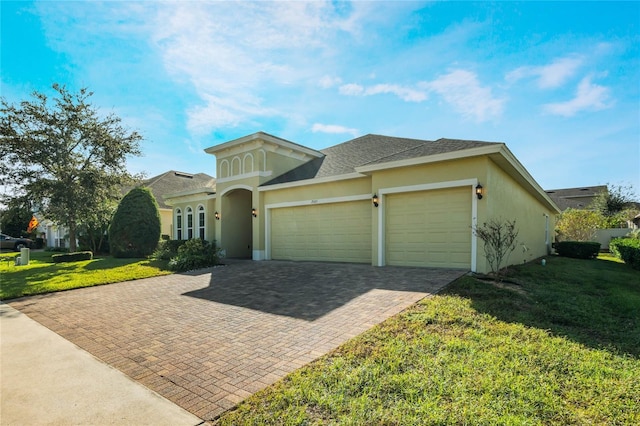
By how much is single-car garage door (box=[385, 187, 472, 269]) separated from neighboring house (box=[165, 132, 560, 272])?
30 mm

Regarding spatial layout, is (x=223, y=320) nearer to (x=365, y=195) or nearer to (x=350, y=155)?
(x=365, y=195)

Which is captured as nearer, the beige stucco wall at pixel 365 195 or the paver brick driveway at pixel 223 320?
the paver brick driveway at pixel 223 320

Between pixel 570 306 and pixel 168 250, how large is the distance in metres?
15.8

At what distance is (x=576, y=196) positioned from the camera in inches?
1542

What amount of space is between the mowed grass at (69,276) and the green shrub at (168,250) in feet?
2.28

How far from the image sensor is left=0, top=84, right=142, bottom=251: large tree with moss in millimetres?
15211

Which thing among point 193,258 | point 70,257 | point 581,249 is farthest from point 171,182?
point 581,249

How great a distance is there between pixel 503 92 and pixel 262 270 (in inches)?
394

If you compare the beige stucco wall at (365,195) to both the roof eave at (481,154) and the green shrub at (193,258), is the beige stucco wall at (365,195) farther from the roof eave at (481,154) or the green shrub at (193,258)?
the green shrub at (193,258)

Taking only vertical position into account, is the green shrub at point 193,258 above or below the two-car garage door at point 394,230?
below

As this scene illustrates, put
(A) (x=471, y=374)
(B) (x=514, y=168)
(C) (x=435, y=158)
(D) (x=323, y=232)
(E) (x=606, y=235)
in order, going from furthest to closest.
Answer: (E) (x=606, y=235) → (D) (x=323, y=232) → (B) (x=514, y=168) → (C) (x=435, y=158) → (A) (x=471, y=374)

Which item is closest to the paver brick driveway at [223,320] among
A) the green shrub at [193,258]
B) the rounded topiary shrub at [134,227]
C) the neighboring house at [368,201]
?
the neighboring house at [368,201]

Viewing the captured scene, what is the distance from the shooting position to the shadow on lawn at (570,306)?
4.71 meters

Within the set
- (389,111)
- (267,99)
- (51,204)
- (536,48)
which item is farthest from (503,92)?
(51,204)
